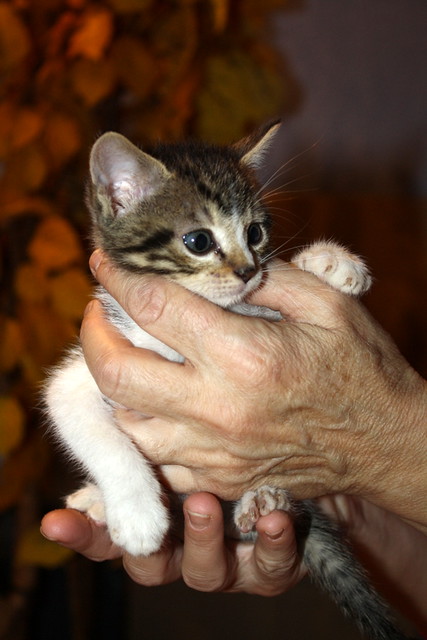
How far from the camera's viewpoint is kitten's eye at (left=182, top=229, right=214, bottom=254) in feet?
4.31

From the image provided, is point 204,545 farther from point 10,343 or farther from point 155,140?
point 155,140

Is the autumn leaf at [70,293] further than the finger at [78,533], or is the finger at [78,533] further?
the autumn leaf at [70,293]

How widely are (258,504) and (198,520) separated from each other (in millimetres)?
144

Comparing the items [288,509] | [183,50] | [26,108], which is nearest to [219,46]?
[183,50]

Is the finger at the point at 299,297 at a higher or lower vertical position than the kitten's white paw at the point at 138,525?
higher

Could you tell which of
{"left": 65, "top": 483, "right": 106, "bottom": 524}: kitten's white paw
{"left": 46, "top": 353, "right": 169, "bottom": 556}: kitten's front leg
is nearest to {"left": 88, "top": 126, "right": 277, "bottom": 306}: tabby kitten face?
{"left": 46, "top": 353, "right": 169, "bottom": 556}: kitten's front leg

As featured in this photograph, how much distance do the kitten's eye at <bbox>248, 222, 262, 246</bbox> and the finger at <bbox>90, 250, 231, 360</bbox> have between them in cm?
25

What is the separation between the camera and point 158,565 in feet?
4.69

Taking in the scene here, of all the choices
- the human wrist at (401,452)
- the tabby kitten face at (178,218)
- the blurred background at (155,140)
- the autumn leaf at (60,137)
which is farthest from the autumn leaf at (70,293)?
the human wrist at (401,452)

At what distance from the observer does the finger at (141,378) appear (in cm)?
122

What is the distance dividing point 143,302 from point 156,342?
136 mm

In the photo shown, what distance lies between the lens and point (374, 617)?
4.43 ft

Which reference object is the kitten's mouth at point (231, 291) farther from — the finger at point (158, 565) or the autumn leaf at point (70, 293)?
the autumn leaf at point (70, 293)

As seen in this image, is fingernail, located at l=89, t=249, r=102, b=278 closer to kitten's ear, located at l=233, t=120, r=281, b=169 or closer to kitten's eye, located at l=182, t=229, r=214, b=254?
kitten's eye, located at l=182, t=229, r=214, b=254
